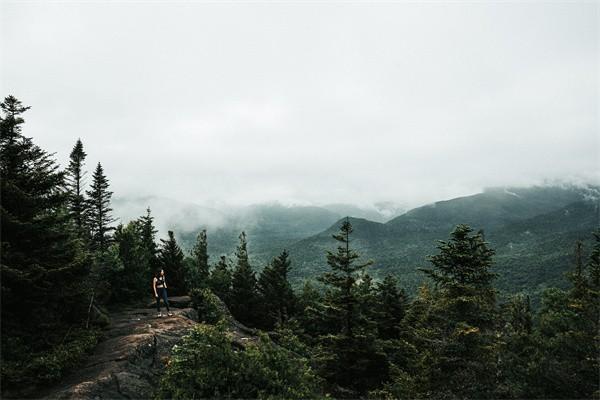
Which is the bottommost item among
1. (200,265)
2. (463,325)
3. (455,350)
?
(455,350)

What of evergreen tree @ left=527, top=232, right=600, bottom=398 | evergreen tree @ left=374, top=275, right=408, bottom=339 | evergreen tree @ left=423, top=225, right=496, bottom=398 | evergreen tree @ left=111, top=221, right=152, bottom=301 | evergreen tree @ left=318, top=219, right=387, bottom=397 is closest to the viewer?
evergreen tree @ left=527, top=232, right=600, bottom=398

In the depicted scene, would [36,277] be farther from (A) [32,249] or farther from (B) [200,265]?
(B) [200,265]

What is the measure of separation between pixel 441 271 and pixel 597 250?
19050 millimetres

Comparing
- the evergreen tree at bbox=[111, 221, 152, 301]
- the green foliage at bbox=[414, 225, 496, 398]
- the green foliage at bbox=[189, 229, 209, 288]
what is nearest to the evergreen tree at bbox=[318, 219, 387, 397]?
the green foliage at bbox=[414, 225, 496, 398]

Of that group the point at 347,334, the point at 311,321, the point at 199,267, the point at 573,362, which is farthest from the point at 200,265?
the point at 573,362

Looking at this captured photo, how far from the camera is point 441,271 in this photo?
1841 cm

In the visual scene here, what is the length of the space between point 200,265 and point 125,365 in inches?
1427

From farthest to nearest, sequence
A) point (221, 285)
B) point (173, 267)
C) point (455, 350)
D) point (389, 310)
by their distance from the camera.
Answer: point (221, 285) → point (173, 267) → point (389, 310) → point (455, 350)

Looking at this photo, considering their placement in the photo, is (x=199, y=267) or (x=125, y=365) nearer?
(x=125, y=365)

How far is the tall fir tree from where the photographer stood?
4143cm

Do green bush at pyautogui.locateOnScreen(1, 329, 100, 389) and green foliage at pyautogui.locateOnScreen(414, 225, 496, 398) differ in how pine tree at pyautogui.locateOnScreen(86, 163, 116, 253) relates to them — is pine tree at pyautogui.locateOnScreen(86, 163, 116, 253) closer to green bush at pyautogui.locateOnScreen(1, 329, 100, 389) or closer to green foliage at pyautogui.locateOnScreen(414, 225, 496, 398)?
green bush at pyautogui.locateOnScreen(1, 329, 100, 389)

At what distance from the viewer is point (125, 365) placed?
12211mm

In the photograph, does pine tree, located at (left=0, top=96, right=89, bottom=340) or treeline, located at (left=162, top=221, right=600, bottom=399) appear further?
pine tree, located at (left=0, top=96, right=89, bottom=340)

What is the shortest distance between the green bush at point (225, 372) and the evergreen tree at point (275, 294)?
35984 millimetres
